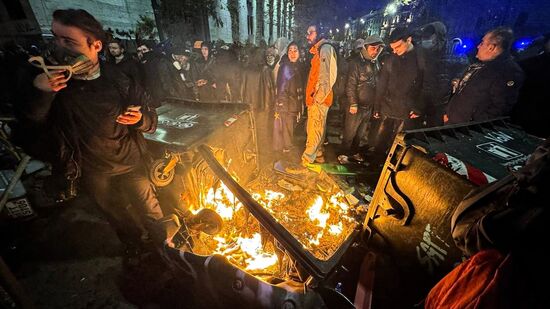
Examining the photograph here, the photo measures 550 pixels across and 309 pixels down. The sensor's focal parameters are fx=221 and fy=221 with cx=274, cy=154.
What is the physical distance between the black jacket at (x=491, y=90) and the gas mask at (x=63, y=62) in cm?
640

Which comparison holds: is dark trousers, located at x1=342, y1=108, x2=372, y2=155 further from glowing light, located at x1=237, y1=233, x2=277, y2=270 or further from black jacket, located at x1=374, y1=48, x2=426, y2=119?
glowing light, located at x1=237, y1=233, x2=277, y2=270

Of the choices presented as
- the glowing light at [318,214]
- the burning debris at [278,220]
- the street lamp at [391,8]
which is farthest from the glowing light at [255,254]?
the street lamp at [391,8]

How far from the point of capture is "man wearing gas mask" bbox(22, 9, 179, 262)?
2.30 metres

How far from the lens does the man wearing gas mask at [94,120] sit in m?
2.30

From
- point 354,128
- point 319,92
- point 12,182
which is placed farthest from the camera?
point 354,128

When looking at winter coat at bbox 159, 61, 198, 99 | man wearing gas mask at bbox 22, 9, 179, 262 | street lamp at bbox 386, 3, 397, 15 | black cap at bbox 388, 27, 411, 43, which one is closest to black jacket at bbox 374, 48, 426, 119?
black cap at bbox 388, 27, 411, 43

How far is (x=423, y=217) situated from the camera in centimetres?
230

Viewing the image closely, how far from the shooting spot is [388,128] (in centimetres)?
652

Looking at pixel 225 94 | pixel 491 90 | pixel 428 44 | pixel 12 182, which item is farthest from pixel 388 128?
pixel 12 182

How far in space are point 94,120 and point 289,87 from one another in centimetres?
468

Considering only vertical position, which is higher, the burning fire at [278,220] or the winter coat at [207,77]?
the winter coat at [207,77]

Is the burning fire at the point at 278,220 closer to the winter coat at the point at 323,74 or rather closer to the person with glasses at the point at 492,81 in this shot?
the winter coat at the point at 323,74

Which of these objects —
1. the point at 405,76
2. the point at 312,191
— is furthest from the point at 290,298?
the point at 405,76

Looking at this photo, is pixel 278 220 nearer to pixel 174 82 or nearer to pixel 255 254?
pixel 255 254
